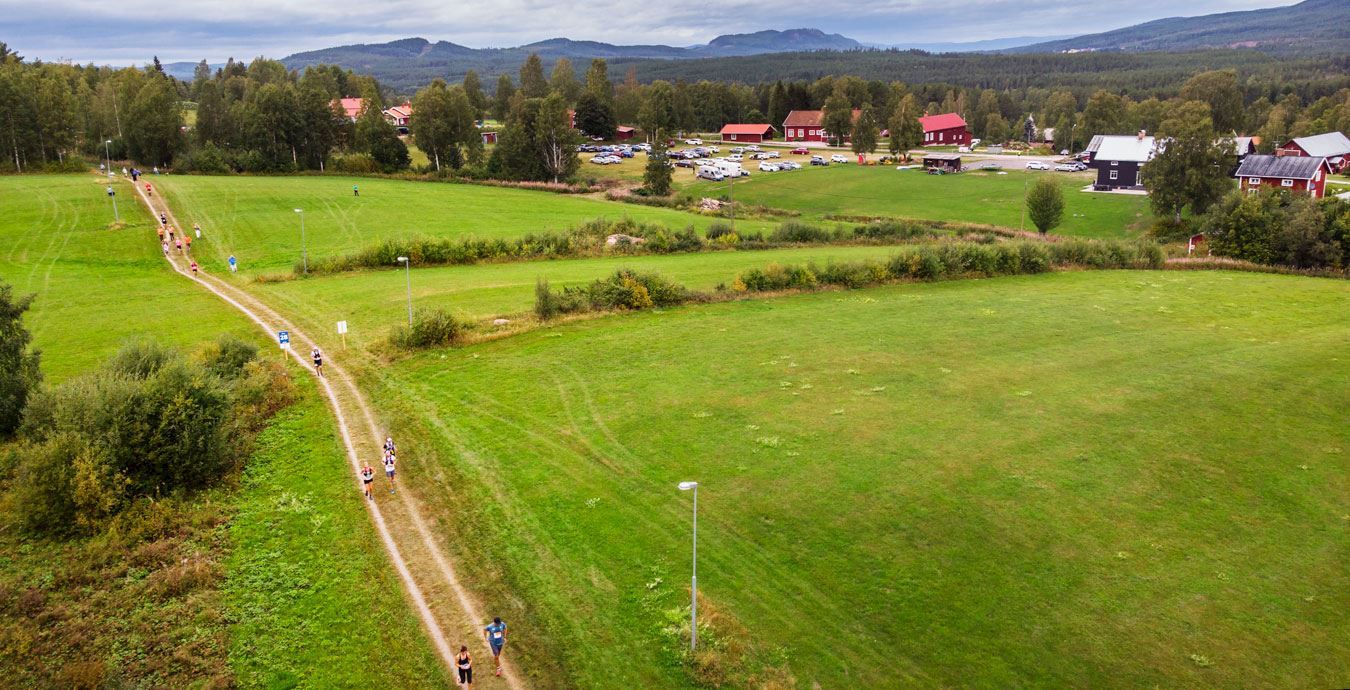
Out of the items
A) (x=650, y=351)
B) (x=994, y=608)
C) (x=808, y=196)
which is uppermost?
(x=808, y=196)

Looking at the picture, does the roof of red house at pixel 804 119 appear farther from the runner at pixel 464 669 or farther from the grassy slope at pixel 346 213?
the runner at pixel 464 669

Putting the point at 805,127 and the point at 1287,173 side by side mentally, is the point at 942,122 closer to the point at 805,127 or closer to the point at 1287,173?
the point at 805,127

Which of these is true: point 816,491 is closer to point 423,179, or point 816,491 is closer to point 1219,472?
point 1219,472

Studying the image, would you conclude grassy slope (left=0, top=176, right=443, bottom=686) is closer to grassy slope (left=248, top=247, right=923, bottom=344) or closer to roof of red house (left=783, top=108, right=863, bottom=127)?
grassy slope (left=248, top=247, right=923, bottom=344)

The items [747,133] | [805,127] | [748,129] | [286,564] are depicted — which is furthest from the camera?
[805,127]

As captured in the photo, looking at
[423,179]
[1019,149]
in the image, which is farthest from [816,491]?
[1019,149]

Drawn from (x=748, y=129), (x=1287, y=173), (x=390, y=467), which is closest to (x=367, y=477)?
(x=390, y=467)
